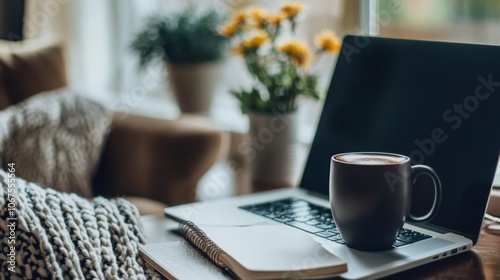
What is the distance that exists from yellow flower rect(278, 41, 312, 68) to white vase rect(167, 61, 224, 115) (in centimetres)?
55

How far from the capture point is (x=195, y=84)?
2.02 metres

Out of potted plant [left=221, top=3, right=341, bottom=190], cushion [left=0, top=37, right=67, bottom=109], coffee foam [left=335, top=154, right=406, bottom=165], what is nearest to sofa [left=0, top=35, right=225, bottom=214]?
cushion [left=0, top=37, right=67, bottom=109]

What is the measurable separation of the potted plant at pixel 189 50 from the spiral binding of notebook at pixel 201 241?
113cm

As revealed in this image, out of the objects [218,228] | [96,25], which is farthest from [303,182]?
[96,25]

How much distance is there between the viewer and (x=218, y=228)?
2.90ft

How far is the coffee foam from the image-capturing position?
83 centimetres

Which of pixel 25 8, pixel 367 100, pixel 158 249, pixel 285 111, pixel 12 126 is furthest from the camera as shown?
pixel 25 8

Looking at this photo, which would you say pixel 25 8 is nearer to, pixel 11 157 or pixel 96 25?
pixel 96 25

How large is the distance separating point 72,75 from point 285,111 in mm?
1457

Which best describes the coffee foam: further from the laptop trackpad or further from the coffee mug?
the laptop trackpad

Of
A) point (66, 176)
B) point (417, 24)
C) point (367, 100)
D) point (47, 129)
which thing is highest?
point (417, 24)

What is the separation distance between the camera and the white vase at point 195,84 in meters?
2.01

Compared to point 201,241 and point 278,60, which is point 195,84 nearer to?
point 278,60

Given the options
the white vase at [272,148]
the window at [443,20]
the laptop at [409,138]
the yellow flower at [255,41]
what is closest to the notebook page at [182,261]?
the laptop at [409,138]
